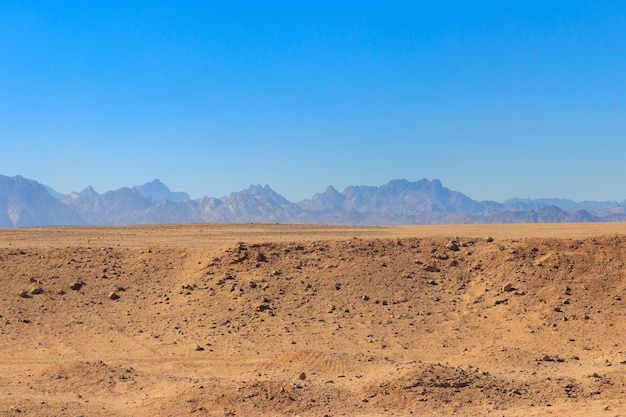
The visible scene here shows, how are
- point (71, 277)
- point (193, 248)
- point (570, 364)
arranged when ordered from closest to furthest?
1. point (570, 364)
2. point (71, 277)
3. point (193, 248)

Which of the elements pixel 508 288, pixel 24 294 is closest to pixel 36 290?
pixel 24 294

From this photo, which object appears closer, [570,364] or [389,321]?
[570,364]

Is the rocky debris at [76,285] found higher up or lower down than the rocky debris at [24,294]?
higher up

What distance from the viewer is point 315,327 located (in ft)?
60.4

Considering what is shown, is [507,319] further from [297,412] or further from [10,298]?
[10,298]

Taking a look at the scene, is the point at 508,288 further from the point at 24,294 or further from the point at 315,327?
the point at 24,294

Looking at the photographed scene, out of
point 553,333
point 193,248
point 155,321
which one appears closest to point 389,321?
point 553,333

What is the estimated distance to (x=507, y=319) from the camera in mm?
18797

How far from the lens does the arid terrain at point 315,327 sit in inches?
466

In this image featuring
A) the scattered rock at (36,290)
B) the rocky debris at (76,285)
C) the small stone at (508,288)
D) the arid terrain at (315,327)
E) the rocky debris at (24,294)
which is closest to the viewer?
the arid terrain at (315,327)

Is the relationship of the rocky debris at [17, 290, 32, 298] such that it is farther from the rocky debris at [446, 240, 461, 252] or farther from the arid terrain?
the rocky debris at [446, 240, 461, 252]

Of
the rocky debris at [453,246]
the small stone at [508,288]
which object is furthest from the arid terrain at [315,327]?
the rocky debris at [453,246]

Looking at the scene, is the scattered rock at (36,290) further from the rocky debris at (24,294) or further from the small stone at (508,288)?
the small stone at (508,288)

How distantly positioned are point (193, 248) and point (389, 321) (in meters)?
8.51
